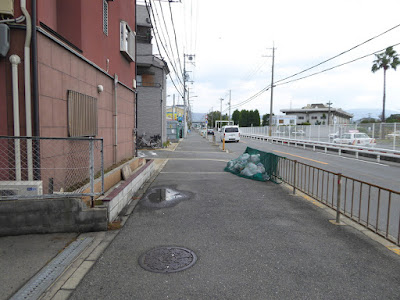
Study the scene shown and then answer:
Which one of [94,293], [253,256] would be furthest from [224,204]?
[94,293]

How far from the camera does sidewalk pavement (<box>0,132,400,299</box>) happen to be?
11.0 ft

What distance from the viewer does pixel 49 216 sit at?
4.88 metres

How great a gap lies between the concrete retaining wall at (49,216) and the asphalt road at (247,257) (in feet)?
1.92

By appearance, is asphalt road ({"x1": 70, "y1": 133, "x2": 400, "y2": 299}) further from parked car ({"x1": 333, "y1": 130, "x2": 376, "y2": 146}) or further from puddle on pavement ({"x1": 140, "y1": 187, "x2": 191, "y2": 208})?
parked car ({"x1": 333, "y1": 130, "x2": 376, "y2": 146})

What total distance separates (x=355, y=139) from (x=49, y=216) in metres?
22.5

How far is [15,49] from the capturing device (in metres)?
5.10

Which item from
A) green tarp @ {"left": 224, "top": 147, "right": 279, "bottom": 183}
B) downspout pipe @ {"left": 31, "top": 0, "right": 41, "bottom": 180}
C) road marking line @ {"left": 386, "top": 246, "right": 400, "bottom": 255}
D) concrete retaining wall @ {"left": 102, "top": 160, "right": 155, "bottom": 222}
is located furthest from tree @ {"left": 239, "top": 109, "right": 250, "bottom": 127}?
downspout pipe @ {"left": 31, "top": 0, "right": 41, "bottom": 180}

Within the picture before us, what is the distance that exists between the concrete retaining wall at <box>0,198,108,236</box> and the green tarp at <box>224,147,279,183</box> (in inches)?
247

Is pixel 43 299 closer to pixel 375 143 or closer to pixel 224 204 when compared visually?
pixel 224 204

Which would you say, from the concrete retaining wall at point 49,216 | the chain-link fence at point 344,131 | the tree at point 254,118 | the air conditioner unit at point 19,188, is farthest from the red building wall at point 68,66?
the tree at point 254,118

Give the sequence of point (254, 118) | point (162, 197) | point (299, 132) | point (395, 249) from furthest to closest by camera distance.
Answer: point (254, 118) → point (299, 132) → point (162, 197) → point (395, 249)

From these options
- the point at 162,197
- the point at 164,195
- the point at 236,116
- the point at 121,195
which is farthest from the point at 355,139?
the point at 236,116

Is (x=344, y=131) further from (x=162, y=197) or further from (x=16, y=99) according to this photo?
(x=16, y=99)

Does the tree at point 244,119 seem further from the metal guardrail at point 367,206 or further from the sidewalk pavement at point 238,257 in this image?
the sidewalk pavement at point 238,257
